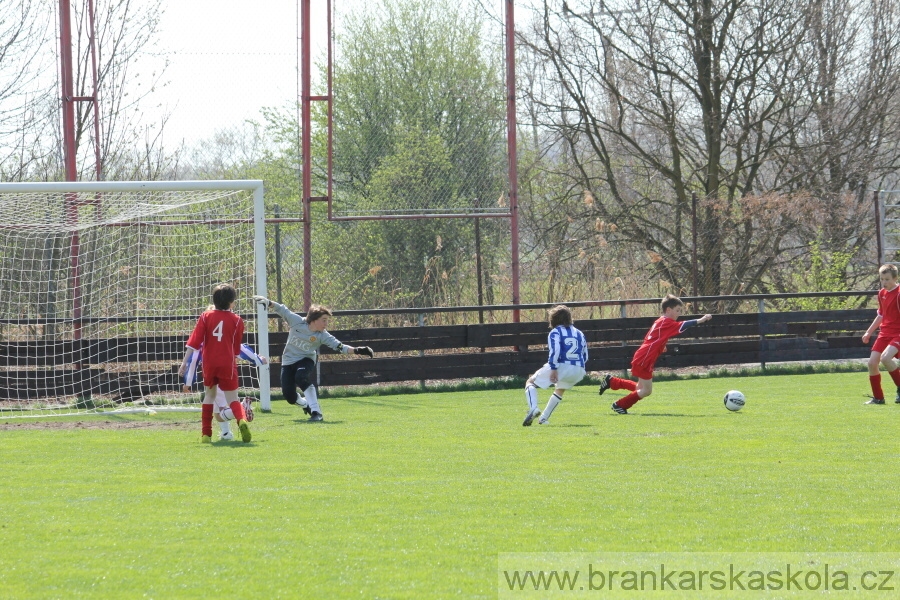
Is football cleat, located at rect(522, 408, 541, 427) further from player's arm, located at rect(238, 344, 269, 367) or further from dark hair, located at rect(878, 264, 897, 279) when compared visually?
dark hair, located at rect(878, 264, 897, 279)

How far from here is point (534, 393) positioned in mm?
11430

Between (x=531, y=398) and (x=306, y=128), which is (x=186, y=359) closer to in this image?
(x=531, y=398)

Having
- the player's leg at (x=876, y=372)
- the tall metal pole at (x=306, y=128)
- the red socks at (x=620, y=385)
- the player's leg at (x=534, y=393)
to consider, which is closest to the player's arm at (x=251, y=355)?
the player's leg at (x=534, y=393)

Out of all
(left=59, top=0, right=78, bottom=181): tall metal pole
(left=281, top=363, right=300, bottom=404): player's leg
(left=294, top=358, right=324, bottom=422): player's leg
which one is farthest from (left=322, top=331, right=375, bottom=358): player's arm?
(left=59, top=0, right=78, bottom=181): tall metal pole

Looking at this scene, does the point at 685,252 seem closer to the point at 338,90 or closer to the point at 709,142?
the point at 709,142

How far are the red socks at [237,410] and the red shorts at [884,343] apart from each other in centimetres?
795

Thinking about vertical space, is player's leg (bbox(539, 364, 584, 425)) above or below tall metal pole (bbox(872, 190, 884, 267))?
below

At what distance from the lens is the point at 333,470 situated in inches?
319

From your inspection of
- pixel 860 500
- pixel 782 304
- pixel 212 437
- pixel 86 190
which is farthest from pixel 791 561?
pixel 782 304

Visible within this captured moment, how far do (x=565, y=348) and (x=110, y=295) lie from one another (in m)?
7.25

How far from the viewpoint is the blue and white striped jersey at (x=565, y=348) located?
38.3 feet

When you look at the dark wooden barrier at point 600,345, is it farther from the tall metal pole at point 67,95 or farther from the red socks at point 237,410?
the red socks at point 237,410

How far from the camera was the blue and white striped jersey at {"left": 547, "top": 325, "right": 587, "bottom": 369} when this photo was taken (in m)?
11.7

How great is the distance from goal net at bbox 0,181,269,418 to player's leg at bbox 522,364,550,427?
4.44m
